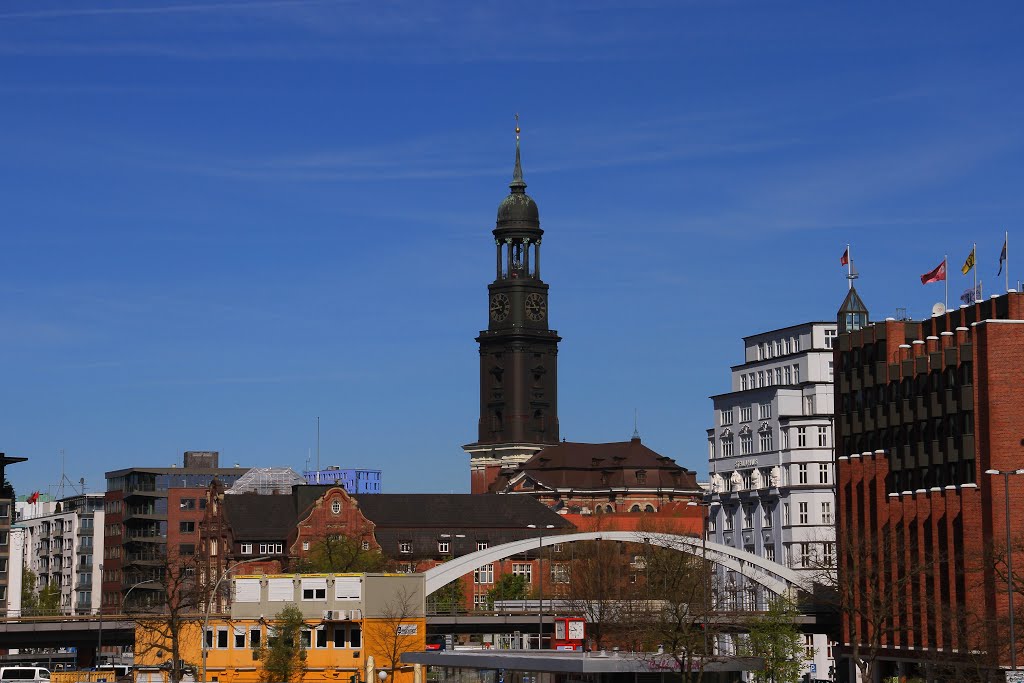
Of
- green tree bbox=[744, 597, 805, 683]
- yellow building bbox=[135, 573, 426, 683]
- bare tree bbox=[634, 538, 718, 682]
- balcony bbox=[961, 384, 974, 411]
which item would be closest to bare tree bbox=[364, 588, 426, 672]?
yellow building bbox=[135, 573, 426, 683]

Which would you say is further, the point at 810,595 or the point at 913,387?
the point at 810,595

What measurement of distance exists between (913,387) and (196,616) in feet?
174

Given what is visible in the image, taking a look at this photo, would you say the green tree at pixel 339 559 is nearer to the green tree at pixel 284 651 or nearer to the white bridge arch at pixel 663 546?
the white bridge arch at pixel 663 546

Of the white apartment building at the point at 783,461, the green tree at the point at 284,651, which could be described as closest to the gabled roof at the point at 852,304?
the white apartment building at the point at 783,461

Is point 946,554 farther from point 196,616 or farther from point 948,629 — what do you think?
point 196,616

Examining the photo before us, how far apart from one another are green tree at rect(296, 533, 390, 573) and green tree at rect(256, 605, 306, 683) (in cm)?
5737

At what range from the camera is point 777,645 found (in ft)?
379

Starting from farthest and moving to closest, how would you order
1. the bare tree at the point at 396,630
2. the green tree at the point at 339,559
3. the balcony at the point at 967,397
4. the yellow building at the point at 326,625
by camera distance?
the green tree at the point at 339,559 → the bare tree at the point at 396,630 → the yellow building at the point at 326,625 → the balcony at the point at 967,397

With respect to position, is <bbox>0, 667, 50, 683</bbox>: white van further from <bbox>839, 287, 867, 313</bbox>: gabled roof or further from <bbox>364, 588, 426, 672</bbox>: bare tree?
<bbox>839, 287, 867, 313</bbox>: gabled roof

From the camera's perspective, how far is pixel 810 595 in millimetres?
153625

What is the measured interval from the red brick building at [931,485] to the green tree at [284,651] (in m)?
35.7

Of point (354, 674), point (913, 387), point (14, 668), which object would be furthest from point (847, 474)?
point (14, 668)

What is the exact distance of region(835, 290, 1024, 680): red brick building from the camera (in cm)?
10938

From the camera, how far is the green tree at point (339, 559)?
188m
